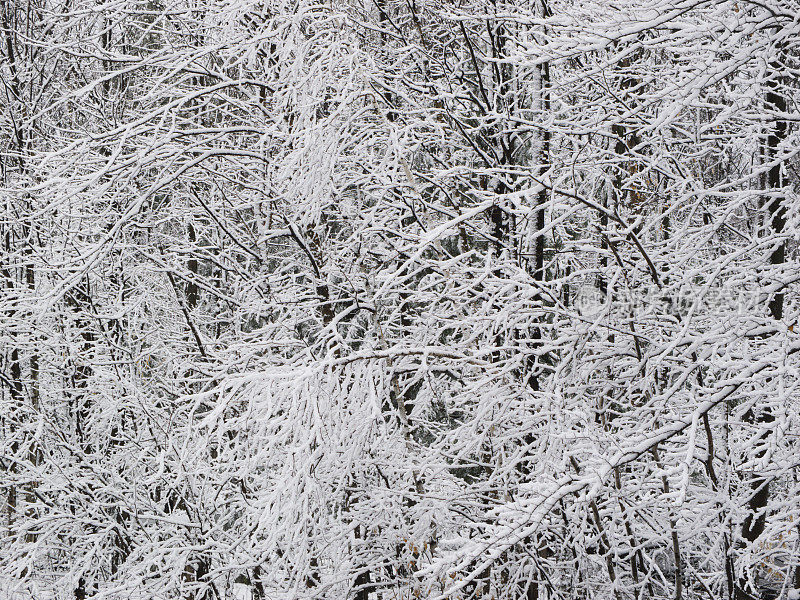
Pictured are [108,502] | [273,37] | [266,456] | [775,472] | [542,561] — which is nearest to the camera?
[775,472]

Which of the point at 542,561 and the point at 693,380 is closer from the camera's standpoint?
the point at 693,380

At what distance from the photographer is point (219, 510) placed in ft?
26.3

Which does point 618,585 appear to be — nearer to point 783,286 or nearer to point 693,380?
point 693,380

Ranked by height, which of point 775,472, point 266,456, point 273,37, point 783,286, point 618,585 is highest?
point 273,37

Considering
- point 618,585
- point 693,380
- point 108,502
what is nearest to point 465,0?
point 693,380

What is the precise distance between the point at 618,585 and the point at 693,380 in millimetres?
1434

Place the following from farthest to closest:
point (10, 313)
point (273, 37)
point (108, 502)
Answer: point (10, 313) < point (108, 502) < point (273, 37)

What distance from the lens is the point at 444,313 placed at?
5859mm

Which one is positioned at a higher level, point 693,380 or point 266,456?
point 693,380

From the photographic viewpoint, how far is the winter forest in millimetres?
4234

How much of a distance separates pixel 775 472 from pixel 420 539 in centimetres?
254

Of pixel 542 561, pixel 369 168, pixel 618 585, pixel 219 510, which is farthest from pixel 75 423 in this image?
pixel 618 585

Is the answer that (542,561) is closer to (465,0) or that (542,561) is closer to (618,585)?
(618,585)

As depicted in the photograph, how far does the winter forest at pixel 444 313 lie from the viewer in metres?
4.23
